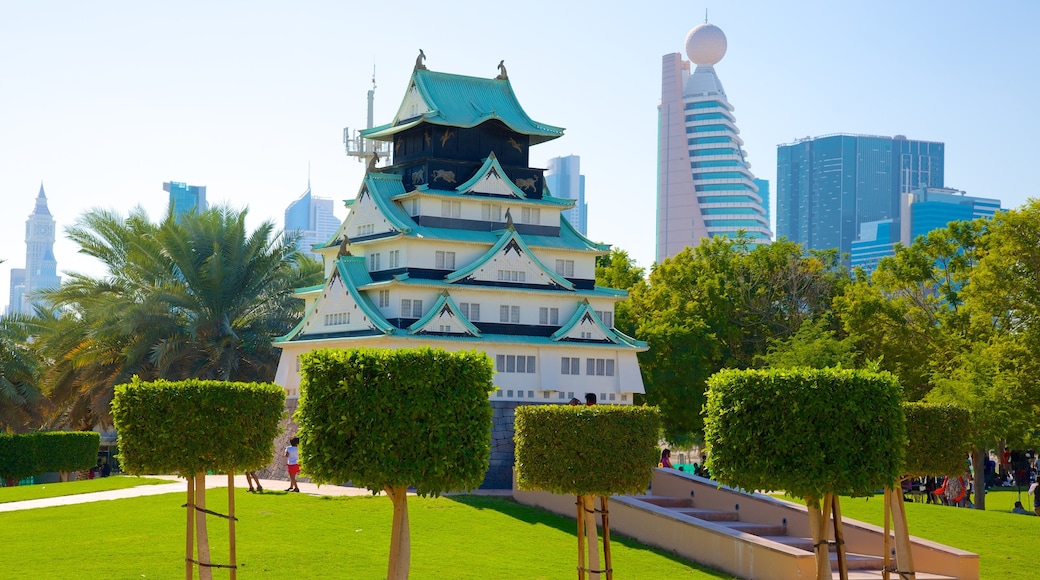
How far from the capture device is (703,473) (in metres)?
49.7

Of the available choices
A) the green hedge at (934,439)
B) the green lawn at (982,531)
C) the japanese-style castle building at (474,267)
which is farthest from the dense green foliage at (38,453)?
the green hedge at (934,439)

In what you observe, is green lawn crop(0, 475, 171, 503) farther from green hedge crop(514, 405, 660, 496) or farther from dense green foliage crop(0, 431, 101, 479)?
green hedge crop(514, 405, 660, 496)

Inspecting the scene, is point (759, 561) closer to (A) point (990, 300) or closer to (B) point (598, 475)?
(B) point (598, 475)

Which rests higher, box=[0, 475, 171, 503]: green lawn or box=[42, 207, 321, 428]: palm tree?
box=[42, 207, 321, 428]: palm tree

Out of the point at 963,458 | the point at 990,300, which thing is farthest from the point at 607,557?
the point at 990,300

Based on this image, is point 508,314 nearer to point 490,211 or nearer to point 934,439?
point 490,211

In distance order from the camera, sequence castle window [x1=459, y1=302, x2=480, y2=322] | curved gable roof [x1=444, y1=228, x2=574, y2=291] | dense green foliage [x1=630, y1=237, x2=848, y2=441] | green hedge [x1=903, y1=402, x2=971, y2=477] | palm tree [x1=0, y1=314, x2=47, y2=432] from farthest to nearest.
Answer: dense green foliage [x1=630, y1=237, x2=848, y2=441]
palm tree [x1=0, y1=314, x2=47, y2=432]
castle window [x1=459, y1=302, x2=480, y2=322]
curved gable roof [x1=444, y1=228, x2=574, y2=291]
green hedge [x1=903, y1=402, x2=971, y2=477]

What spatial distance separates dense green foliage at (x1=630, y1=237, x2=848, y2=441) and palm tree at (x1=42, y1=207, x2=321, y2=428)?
17145mm

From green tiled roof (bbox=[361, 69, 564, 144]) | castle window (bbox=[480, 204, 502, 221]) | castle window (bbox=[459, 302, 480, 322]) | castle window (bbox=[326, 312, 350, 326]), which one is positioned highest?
green tiled roof (bbox=[361, 69, 564, 144])

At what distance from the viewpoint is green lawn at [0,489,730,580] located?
2641 cm

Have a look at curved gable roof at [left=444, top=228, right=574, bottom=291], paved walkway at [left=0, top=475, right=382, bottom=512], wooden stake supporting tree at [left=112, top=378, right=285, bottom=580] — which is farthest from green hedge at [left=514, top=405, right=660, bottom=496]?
curved gable roof at [left=444, top=228, right=574, bottom=291]

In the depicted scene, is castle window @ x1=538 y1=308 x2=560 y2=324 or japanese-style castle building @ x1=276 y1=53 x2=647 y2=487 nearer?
japanese-style castle building @ x1=276 y1=53 x2=647 y2=487

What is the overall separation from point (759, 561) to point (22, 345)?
132 feet

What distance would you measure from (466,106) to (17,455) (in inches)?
821
